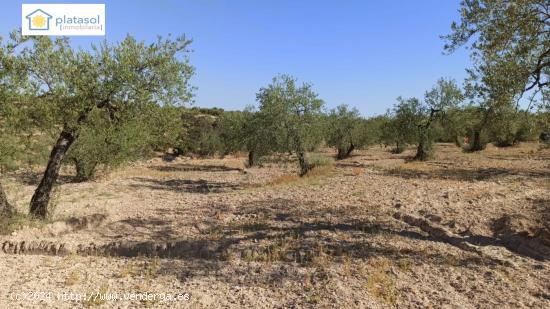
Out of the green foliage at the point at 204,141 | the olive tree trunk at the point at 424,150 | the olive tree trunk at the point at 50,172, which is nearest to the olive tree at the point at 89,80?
the olive tree trunk at the point at 50,172

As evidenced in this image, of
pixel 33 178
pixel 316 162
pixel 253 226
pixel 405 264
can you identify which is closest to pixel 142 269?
pixel 253 226

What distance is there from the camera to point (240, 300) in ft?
23.4

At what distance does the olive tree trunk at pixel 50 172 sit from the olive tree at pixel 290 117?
14.2 meters

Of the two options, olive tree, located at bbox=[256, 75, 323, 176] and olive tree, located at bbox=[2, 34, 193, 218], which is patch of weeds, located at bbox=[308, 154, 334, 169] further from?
olive tree, located at bbox=[2, 34, 193, 218]

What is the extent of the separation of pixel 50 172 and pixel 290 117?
1551 centimetres

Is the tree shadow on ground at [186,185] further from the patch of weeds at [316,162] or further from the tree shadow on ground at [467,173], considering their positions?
the tree shadow on ground at [467,173]

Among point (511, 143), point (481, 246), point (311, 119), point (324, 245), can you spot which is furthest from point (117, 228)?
point (511, 143)

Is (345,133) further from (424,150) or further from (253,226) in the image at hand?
(253,226)

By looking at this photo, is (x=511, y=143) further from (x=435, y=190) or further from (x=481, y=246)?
(x=481, y=246)

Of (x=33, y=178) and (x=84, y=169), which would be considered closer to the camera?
(x=84, y=169)

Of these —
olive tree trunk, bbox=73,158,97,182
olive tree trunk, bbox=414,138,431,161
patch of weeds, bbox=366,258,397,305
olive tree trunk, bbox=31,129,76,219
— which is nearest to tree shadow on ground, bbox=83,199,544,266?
patch of weeds, bbox=366,258,397,305

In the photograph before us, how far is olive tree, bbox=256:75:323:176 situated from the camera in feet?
84.1

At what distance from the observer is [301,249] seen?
970 cm

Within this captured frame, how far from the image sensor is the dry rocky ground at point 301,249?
732 cm
